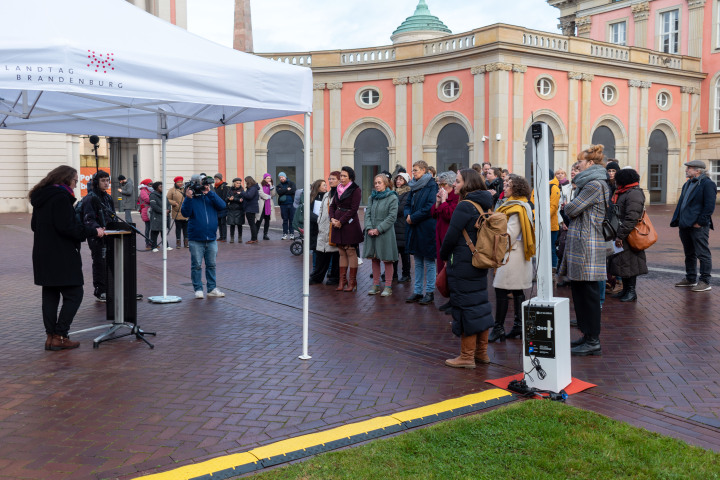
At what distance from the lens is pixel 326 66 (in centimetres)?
3516

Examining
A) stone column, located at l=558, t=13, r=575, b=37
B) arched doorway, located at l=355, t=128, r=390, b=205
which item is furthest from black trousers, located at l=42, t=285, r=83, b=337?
stone column, located at l=558, t=13, r=575, b=37

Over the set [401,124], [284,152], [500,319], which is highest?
[401,124]

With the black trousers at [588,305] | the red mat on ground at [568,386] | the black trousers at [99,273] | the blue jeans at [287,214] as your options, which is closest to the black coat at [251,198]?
the blue jeans at [287,214]

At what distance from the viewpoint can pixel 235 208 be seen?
17.6 meters

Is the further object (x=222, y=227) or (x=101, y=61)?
(x=222, y=227)

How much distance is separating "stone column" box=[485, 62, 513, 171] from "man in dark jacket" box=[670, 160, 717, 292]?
21.2m

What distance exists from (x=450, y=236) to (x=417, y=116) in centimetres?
2912

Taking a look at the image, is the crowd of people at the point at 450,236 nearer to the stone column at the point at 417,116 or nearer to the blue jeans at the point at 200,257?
the blue jeans at the point at 200,257

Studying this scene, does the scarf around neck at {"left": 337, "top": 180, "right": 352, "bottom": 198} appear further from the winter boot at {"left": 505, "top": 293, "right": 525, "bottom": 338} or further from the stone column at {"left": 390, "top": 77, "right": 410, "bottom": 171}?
the stone column at {"left": 390, "top": 77, "right": 410, "bottom": 171}

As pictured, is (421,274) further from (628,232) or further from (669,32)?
(669,32)

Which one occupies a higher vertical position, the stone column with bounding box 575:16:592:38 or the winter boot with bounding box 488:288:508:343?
the stone column with bounding box 575:16:592:38

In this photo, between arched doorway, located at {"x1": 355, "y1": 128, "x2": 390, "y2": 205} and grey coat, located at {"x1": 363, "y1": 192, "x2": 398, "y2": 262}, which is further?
arched doorway, located at {"x1": 355, "y1": 128, "x2": 390, "y2": 205}

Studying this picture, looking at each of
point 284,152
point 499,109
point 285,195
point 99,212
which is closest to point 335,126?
point 284,152

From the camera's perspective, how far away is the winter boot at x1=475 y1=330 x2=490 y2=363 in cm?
608
